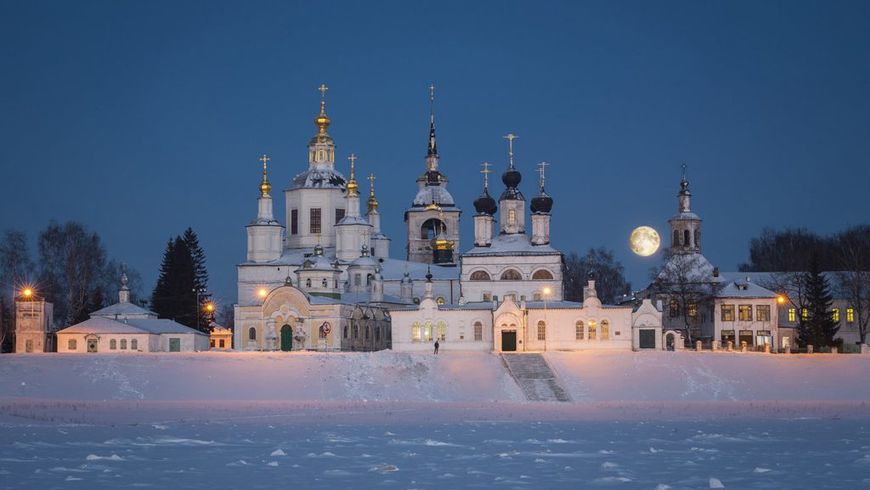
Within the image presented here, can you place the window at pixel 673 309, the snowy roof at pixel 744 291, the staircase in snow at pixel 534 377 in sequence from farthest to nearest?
the window at pixel 673 309, the snowy roof at pixel 744 291, the staircase in snow at pixel 534 377

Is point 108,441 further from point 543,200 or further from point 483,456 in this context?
point 543,200

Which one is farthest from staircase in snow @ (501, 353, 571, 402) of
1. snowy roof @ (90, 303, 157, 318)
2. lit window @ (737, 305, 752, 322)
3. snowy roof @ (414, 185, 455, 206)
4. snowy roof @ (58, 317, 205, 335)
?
snowy roof @ (414, 185, 455, 206)

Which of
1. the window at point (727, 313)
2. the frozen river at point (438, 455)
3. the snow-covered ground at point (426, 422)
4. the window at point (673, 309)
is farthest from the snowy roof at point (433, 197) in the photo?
the frozen river at point (438, 455)

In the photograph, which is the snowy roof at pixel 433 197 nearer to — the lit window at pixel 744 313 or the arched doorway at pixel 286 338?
the arched doorway at pixel 286 338

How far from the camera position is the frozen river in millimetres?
23766

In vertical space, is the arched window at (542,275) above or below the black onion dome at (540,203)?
below

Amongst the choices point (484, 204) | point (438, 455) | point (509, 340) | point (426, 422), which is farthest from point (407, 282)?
point (438, 455)

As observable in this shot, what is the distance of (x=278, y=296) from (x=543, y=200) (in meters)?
16.9

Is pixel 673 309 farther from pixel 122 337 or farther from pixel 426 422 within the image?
pixel 426 422

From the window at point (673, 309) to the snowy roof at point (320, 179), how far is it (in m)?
22.6

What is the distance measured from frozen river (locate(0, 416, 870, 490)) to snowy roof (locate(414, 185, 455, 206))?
175 feet

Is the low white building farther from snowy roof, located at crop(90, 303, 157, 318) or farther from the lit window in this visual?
the lit window

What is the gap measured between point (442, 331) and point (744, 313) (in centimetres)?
1864

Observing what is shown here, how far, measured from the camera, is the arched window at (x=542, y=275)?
6952 cm
